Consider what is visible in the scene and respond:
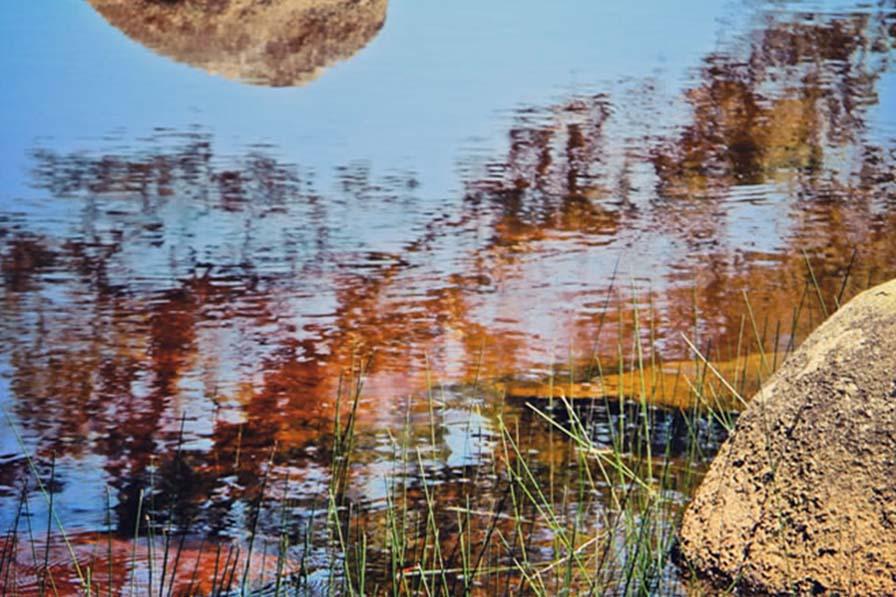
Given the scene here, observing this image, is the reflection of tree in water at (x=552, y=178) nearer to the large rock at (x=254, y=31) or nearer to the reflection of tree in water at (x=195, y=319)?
the reflection of tree in water at (x=195, y=319)

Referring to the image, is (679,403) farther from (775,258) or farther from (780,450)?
(775,258)

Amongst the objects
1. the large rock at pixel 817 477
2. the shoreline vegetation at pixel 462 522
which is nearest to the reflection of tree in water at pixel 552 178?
the shoreline vegetation at pixel 462 522

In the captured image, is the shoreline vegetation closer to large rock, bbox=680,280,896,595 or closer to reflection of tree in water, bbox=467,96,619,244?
large rock, bbox=680,280,896,595

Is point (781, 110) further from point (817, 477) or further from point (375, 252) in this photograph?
point (817, 477)

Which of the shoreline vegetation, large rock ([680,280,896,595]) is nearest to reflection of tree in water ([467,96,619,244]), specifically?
the shoreline vegetation

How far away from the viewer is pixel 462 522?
2.40 m

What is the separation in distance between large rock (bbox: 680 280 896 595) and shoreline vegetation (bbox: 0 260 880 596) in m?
0.07

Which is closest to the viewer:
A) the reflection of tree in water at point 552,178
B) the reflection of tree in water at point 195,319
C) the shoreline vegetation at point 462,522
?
the shoreline vegetation at point 462,522

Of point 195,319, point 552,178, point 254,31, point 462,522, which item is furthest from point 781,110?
point 462,522

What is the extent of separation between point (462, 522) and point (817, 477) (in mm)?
591

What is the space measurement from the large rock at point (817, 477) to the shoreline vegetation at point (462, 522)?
0.07 m

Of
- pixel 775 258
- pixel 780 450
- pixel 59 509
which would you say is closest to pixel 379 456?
pixel 59 509

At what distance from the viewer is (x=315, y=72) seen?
6.86m

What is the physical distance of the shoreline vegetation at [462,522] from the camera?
6.50 ft
